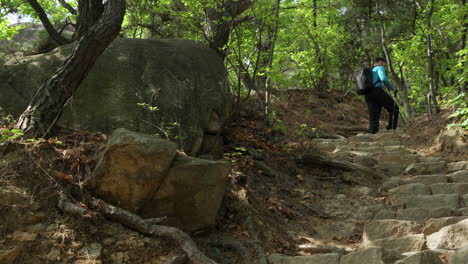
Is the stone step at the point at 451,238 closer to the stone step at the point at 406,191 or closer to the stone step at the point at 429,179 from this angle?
the stone step at the point at 406,191

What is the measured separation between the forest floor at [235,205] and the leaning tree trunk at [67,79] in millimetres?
338

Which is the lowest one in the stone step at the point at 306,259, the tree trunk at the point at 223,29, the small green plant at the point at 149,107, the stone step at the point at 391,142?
the stone step at the point at 306,259

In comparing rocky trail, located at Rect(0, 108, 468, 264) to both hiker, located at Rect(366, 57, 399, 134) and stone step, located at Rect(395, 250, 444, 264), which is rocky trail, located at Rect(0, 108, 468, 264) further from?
hiker, located at Rect(366, 57, 399, 134)

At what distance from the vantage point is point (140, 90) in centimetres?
604

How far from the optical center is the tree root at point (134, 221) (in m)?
3.79

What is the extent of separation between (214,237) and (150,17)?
8.71 meters

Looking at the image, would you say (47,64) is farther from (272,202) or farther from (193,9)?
(272,202)

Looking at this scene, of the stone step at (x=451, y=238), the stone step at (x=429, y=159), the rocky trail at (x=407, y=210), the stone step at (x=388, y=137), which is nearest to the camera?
the rocky trail at (x=407, y=210)

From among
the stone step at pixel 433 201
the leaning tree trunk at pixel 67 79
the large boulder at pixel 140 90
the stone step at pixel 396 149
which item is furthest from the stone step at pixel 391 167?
the leaning tree trunk at pixel 67 79

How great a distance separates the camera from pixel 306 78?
14.7m

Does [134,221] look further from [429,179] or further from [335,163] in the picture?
[429,179]

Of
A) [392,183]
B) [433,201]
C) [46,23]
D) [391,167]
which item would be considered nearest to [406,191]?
[392,183]

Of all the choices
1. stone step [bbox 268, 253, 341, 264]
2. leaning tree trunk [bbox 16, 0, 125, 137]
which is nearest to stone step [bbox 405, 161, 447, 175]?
stone step [bbox 268, 253, 341, 264]

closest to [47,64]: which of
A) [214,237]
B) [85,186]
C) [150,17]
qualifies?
[85,186]
